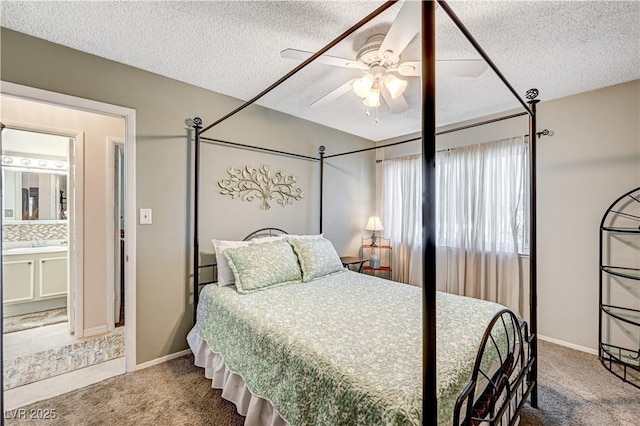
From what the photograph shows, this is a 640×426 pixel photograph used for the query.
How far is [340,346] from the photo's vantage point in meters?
1.39

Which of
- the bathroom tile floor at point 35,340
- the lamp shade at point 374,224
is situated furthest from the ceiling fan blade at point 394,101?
the bathroom tile floor at point 35,340

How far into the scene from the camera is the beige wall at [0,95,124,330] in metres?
2.99

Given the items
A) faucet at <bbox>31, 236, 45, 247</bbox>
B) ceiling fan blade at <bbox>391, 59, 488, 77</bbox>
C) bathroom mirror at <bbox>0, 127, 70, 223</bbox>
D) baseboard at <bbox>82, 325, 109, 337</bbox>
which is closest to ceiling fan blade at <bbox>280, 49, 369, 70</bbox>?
ceiling fan blade at <bbox>391, 59, 488, 77</bbox>

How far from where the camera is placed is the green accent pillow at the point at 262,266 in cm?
225

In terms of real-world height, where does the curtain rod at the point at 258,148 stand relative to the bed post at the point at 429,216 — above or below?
above

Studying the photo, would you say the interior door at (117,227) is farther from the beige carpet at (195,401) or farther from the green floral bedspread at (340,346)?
the green floral bedspread at (340,346)

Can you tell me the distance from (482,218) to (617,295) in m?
1.28

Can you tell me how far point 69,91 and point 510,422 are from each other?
3.57 metres

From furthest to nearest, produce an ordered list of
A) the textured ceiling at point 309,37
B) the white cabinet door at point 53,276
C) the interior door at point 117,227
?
the white cabinet door at point 53,276 < the interior door at point 117,227 < the textured ceiling at point 309,37

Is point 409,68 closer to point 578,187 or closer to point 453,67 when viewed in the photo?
point 453,67

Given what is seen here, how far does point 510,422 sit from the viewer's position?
1.48m

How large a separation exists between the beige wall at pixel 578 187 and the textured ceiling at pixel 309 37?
0.82ft

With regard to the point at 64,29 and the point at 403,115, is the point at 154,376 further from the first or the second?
the point at 403,115

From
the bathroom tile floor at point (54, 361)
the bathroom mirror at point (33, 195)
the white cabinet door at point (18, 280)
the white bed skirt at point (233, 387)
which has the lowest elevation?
the bathroom tile floor at point (54, 361)
